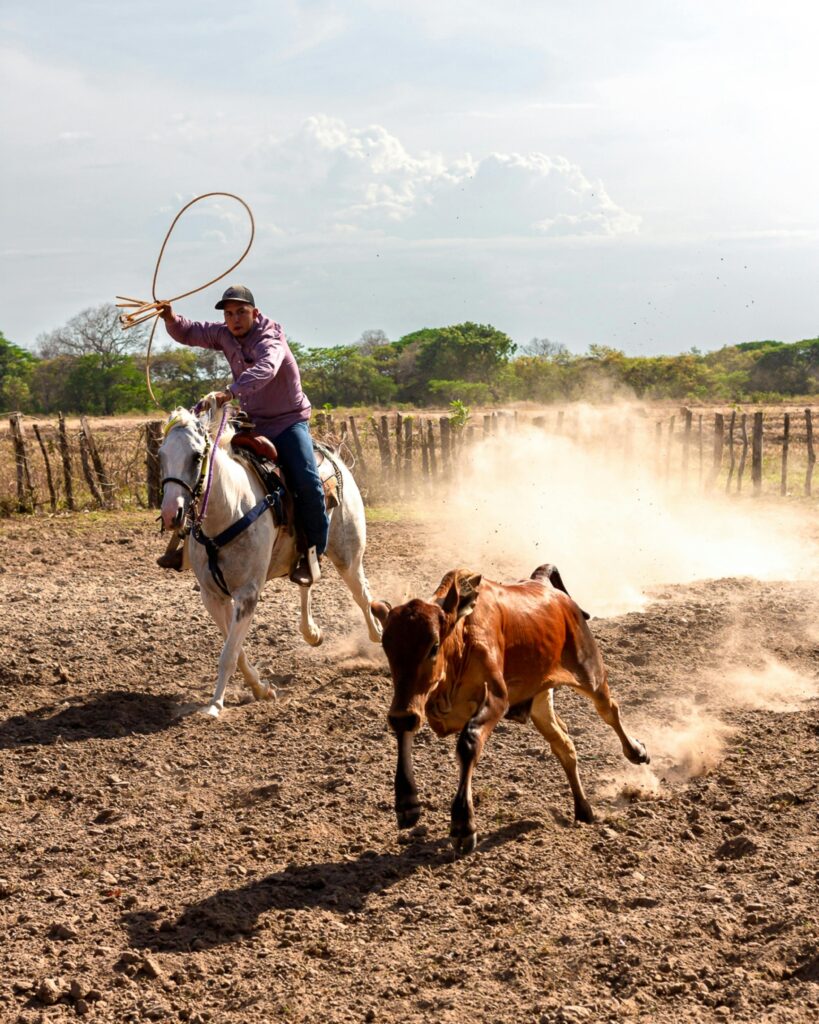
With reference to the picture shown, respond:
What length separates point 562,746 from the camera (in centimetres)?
564

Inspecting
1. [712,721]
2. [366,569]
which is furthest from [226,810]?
[366,569]

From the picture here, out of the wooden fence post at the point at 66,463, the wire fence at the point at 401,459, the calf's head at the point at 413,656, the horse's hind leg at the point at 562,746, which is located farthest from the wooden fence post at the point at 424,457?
the calf's head at the point at 413,656

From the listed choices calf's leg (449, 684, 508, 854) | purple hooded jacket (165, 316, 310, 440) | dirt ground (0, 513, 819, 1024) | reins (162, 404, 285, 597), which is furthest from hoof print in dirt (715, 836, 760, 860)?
purple hooded jacket (165, 316, 310, 440)

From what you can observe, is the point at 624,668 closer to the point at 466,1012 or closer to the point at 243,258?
the point at 243,258

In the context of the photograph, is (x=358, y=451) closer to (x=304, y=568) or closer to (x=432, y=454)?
(x=432, y=454)

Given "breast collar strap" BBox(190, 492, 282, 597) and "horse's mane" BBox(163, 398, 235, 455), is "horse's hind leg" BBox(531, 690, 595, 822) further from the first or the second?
"horse's mane" BBox(163, 398, 235, 455)

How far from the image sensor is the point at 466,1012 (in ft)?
12.9

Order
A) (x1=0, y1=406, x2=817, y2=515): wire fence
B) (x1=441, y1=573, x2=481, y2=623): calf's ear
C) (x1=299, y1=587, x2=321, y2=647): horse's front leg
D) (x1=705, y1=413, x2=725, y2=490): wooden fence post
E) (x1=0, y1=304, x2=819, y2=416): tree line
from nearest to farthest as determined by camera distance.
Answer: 1. (x1=441, y1=573, x2=481, y2=623): calf's ear
2. (x1=299, y1=587, x2=321, y2=647): horse's front leg
3. (x1=0, y1=406, x2=817, y2=515): wire fence
4. (x1=705, y1=413, x2=725, y2=490): wooden fence post
5. (x1=0, y1=304, x2=819, y2=416): tree line

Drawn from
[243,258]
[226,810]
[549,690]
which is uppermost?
[243,258]

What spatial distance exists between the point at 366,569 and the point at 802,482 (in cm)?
1074

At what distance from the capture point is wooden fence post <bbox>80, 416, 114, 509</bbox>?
1689cm

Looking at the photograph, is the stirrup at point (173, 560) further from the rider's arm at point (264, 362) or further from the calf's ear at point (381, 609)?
the calf's ear at point (381, 609)

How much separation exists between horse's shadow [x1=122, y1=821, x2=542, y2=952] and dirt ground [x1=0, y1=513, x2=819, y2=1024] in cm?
1

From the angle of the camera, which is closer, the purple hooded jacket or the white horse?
the white horse
